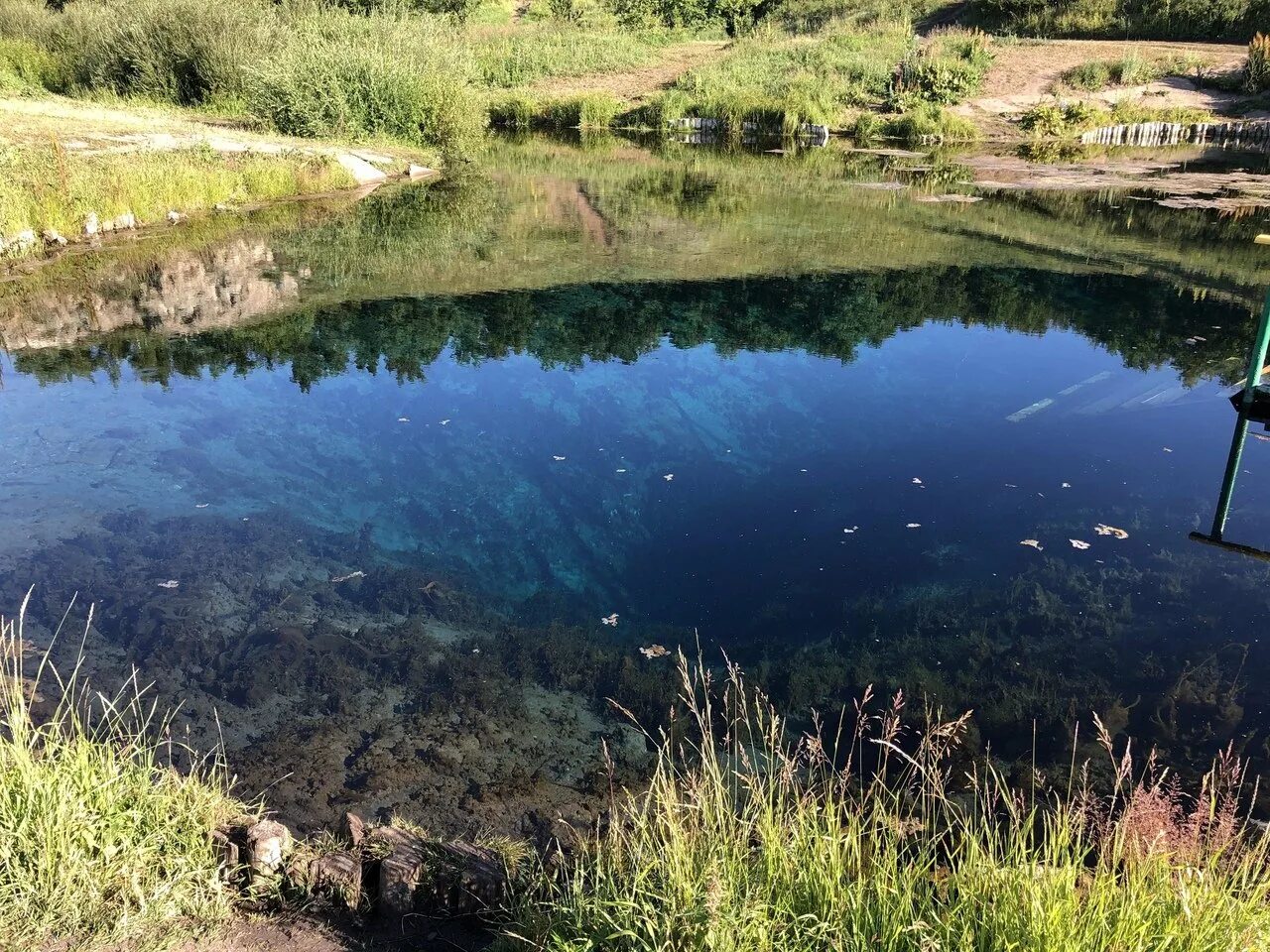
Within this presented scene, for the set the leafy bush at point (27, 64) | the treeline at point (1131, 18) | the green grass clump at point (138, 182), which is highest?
the treeline at point (1131, 18)

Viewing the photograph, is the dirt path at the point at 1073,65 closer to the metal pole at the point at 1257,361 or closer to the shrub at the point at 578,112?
the shrub at the point at 578,112

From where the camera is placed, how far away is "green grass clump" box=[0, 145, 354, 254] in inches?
476

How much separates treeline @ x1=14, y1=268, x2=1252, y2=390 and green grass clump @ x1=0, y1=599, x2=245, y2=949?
6.06 m

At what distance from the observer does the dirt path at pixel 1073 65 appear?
94.0ft

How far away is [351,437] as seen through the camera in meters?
7.47

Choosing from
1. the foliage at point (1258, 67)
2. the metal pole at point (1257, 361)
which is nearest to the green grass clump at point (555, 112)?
the foliage at point (1258, 67)

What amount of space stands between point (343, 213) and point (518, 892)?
1480 centimetres

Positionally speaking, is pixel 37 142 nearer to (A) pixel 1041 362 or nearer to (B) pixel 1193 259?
(A) pixel 1041 362

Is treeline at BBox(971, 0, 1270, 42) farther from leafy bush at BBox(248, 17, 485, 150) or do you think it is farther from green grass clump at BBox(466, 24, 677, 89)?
leafy bush at BBox(248, 17, 485, 150)

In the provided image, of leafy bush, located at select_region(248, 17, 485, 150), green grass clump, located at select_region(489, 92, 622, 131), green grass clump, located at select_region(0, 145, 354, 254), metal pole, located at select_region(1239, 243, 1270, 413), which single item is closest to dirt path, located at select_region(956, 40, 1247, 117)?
green grass clump, located at select_region(489, 92, 622, 131)

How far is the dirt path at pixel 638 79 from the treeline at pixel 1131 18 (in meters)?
12.2

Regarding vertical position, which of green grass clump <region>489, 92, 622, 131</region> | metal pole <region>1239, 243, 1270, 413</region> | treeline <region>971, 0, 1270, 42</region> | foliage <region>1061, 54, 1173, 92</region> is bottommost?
metal pole <region>1239, 243, 1270, 413</region>

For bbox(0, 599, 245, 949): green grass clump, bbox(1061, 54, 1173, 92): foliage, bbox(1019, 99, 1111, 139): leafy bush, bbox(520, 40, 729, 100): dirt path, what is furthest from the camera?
bbox(520, 40, 729, 100): dirt path

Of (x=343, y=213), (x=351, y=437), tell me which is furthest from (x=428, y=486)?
(x=343, y=213)
